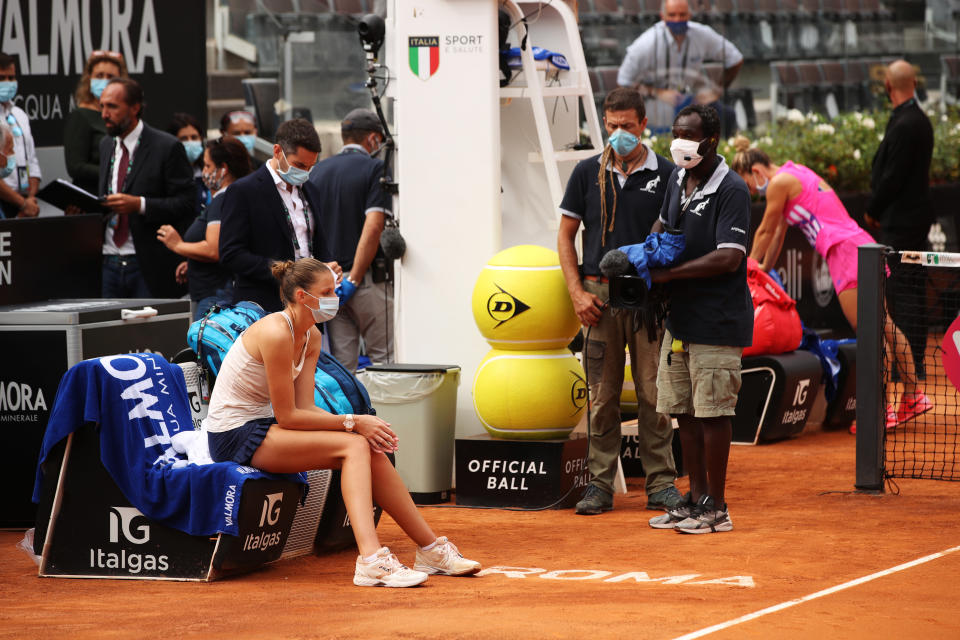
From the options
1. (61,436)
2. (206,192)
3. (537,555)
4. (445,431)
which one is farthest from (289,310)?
(206,192)

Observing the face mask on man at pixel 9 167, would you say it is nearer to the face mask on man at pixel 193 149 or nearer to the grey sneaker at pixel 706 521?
the face mask on man at pixel 193 149

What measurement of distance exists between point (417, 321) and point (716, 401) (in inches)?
87.3

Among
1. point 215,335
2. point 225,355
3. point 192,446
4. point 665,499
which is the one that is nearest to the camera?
point 192,446

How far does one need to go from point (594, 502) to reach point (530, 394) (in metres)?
0.70

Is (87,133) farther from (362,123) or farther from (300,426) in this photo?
(300,426)

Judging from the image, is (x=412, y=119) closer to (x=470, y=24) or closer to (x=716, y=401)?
(x=470, y=24)

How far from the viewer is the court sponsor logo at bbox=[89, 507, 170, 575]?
6.41m

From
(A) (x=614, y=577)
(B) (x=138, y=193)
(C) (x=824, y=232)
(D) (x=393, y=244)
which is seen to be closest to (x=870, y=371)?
(C) (x=824, y=232)

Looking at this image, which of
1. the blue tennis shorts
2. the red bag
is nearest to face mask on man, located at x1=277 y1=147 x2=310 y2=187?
the blue tennis shorts

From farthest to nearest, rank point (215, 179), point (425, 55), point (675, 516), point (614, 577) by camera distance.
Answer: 1. point (215, 179)
2. point (425, 55)
3. point (675, 516)
4. point (614, 577)

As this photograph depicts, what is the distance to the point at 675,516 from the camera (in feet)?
24.5

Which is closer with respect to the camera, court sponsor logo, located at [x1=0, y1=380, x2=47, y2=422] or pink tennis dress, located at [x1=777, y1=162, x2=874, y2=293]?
court sponsor logo, located at [x1=0, y1=380, x2=47, y2=422]

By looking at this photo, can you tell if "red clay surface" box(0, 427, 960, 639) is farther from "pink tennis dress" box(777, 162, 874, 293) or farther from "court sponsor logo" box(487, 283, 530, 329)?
"pink tennis dress" box(777, 162, 874, 293)

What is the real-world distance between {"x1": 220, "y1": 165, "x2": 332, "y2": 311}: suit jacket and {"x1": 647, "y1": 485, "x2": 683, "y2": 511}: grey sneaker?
7.89 ft
